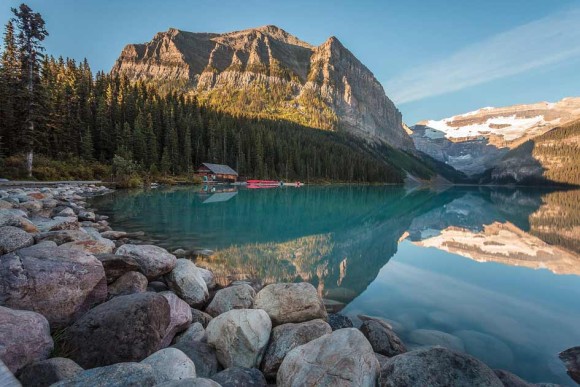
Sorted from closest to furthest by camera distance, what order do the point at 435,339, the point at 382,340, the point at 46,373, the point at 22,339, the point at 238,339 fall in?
the point at 46,373, the point at 22,339, the point at 238,339, the point at 382,340, the point at 435,339

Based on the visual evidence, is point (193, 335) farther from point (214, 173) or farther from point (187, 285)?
point (214, 173)

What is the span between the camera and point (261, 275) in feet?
44.7

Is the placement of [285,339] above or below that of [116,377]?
below

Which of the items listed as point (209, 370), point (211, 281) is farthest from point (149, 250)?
point (209, 370)

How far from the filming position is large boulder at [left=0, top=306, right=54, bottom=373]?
4.22 metres

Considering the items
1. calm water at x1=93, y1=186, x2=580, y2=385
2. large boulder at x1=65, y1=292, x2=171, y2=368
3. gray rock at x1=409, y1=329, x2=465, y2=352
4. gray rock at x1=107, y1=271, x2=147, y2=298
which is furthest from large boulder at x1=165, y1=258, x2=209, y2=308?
gray rock at x1=409, y1=329, x2=465, y2=352

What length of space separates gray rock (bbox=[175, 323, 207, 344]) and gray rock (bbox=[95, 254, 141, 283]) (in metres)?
2.42

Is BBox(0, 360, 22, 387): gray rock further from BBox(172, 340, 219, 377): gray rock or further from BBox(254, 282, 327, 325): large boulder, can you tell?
BBox(254, 282, 327, 325): large boulder

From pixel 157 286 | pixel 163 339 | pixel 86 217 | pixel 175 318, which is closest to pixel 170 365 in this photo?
pixel 163 339

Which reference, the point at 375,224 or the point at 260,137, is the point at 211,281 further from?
the point at 260,137

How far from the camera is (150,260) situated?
340 inches

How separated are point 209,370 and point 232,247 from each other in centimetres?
1210

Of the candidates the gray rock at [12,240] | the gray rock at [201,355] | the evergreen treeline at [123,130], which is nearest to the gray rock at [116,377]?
the gray rock at [201,355]

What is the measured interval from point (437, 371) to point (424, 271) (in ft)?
46.1
